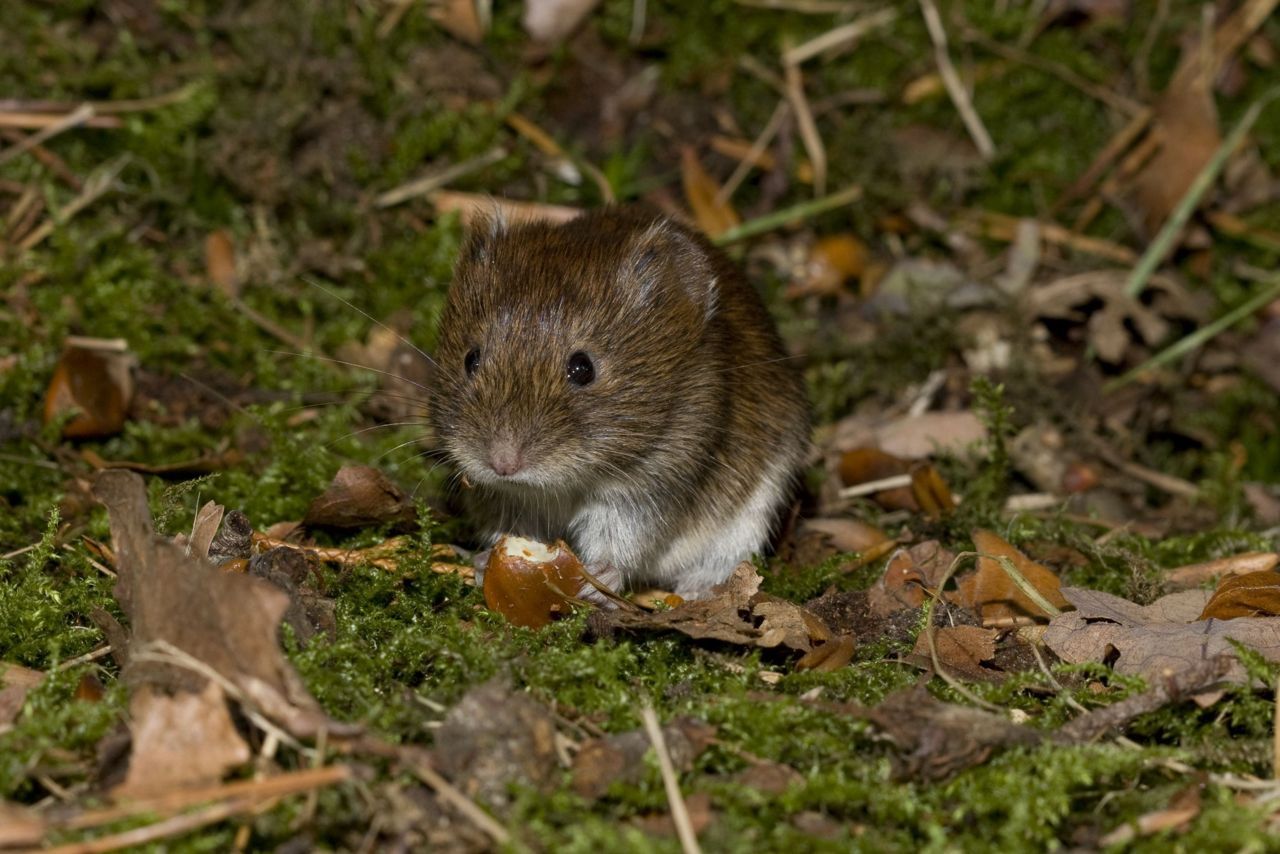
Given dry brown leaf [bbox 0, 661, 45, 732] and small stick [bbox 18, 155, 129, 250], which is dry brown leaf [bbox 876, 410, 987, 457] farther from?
small stick [bbox 18, 155, 129, 250]

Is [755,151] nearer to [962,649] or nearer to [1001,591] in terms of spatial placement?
[1001,591]

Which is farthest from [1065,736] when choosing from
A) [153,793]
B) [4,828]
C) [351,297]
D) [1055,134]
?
[1055,134]

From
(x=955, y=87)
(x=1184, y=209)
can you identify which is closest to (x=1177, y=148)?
(x=1184, y=209)

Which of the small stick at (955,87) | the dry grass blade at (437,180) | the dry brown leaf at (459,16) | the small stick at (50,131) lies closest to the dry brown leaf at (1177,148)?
the small stick at (955,87)

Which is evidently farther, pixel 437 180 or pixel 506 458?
pixel 437 180

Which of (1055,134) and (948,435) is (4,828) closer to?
(948,435)

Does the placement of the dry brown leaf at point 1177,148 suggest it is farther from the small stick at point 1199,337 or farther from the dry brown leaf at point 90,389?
the dry brown leaf at point 90,389

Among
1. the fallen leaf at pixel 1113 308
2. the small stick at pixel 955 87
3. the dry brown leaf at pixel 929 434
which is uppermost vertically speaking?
the small stick at pixel 955 87
